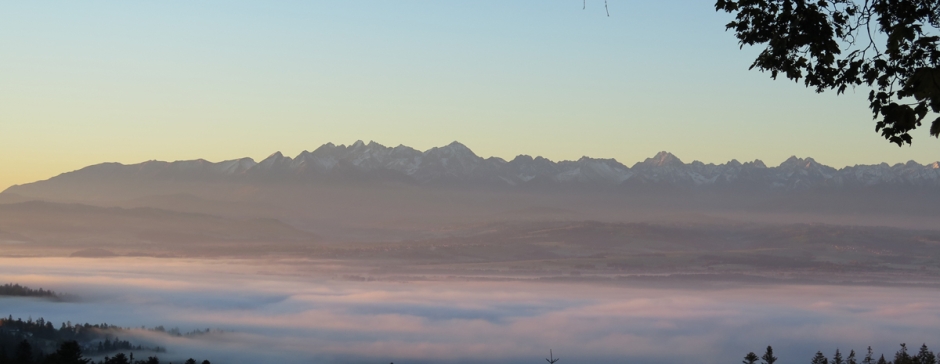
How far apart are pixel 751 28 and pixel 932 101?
540cm

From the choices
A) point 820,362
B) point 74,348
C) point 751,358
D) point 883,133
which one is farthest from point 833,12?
point 820,362

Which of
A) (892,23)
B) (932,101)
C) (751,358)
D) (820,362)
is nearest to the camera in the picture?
(932,101)

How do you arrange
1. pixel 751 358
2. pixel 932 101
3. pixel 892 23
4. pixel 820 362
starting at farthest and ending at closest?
pixel 820 362 → pixel 751 358 → pixel 892 23 → pixel 932 101

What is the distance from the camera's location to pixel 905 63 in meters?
24.3

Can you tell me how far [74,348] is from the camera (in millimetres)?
88625

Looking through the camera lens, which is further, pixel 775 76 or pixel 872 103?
pixel 775 76

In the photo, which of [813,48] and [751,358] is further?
[751,358]

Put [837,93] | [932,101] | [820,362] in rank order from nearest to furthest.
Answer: [932,101]
[837,93]
[820,362]

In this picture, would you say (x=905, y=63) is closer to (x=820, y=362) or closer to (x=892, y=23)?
(x=892, y=23)

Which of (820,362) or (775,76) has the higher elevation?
(775,76)

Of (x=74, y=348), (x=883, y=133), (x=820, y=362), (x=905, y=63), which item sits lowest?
(x=820, y=362)

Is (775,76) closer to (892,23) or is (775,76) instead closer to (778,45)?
(778,45)

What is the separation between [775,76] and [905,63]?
3.36 m

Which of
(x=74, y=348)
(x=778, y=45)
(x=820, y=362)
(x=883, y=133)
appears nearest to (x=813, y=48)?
(x=778, y=45)
